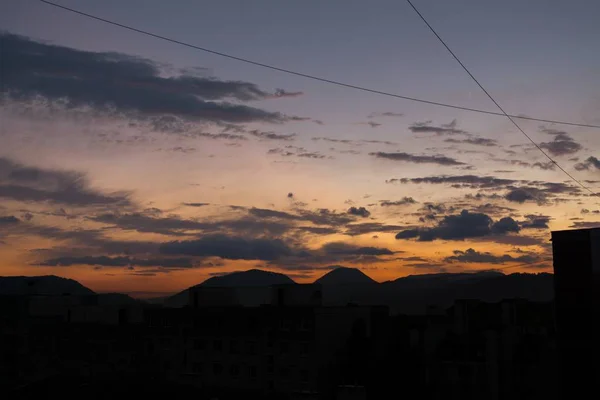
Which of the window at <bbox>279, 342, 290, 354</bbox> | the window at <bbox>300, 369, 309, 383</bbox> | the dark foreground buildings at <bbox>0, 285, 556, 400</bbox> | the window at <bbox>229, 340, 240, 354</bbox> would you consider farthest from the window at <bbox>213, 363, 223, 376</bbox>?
the window at <bbox>300, 369, 309, 383</bbox>

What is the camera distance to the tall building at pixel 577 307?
27875mm

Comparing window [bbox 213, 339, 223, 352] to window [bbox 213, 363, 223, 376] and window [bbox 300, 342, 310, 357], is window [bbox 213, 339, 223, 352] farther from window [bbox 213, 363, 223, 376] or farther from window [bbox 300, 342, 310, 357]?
window [bbox 300, 342, 310, 357]

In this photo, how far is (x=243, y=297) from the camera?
258ft

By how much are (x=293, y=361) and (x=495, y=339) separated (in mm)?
16172

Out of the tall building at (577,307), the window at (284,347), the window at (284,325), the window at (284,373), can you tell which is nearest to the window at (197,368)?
the window at (284,373)

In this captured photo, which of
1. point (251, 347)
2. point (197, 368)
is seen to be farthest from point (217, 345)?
point (251, 347)

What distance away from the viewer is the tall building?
27875 mm

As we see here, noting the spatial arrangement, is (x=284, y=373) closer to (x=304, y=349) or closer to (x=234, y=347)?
(x=304, y=349)

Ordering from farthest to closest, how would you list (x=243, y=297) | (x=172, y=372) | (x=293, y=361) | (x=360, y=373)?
(x=243, y=297) < (x=172, y=372) < (x=293, y=361) < (x=360, y=373)

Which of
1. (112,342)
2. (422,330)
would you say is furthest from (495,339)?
(112,342)

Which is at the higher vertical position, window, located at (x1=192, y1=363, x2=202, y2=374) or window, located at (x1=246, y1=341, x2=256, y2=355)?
window, located at (x1=246, y1=341, x2=256, y2=355)

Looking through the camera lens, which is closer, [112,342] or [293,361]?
[293,361]

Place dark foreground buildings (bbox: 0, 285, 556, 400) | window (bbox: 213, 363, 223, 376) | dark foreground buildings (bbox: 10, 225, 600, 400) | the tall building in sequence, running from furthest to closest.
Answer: window (bbox: 213, 363, 223, 376), dark foreground buildings (bbox: 0, 285, 556, 400), dark foreground buildings (bbox: 10, 225, 600, 400), the tall building

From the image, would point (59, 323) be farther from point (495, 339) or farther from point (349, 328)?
point (495, 339)
